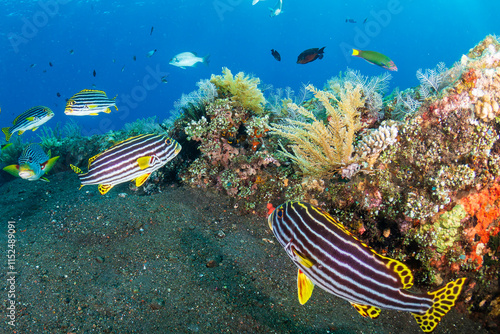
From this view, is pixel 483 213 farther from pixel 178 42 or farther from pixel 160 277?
pixel 178 42

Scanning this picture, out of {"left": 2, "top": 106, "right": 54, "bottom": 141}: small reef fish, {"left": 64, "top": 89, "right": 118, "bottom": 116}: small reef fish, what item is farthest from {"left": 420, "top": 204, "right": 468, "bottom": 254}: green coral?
{"left": 2, "top": 106, "right": 54, "bottom": 141}: small reef fish

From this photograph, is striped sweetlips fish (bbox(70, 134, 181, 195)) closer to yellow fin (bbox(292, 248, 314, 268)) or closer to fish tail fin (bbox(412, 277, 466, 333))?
yellow fin (bbox(292, 248, 314, 268))

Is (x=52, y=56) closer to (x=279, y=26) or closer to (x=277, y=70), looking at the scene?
(x=277, y=70)

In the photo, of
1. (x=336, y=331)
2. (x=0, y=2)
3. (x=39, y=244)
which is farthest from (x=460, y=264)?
(x=0, y=2)

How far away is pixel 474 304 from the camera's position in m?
3.10

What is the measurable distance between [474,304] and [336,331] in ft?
6.18

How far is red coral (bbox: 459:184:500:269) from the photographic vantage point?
10.3 ft
